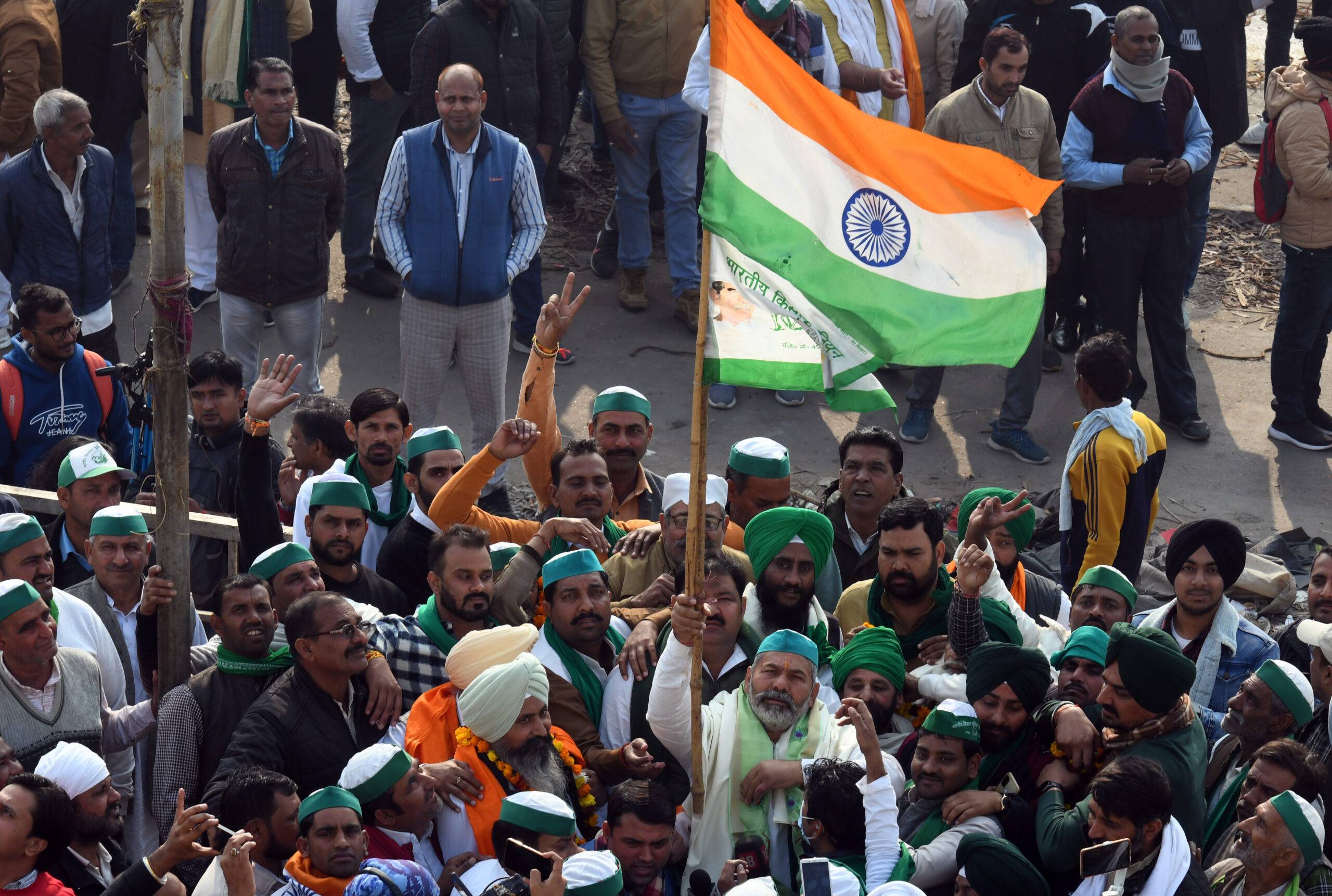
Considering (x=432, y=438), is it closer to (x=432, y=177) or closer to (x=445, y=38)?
(x=432, y=177)

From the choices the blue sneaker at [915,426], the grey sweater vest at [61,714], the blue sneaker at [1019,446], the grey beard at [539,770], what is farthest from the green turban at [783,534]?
the blue sneaker at [1019,446]

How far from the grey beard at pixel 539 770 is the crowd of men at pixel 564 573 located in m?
0.02

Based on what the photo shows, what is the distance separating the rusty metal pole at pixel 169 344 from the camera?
5352 millimetres

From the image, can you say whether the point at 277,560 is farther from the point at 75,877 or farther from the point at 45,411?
the point at 45,411

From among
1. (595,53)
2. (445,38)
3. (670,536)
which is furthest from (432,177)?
(670,536)

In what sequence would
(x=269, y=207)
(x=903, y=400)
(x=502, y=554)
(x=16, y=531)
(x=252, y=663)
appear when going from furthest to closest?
(x=903, y=400) → (x=269, y=207) → (x=502, y=554) → (x=16, y=531) → (x=252, y=663)

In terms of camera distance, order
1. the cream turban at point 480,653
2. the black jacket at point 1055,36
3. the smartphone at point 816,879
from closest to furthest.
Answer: the smartphone at point 816,879, the cream turban at point 480,653, the black jacket at point 1055,36

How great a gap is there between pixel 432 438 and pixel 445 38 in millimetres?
3641

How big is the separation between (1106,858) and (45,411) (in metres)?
5.34

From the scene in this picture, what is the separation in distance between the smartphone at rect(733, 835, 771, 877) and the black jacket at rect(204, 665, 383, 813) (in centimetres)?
137

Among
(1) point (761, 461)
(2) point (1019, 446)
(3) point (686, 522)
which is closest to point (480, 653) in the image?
(3) point (686, 522)

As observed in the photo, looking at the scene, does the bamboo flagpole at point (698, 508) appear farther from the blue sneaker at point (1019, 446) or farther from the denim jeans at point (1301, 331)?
the denim jeans at point (1301, 331)

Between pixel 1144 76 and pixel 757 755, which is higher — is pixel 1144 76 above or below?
above

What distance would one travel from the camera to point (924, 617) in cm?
675
